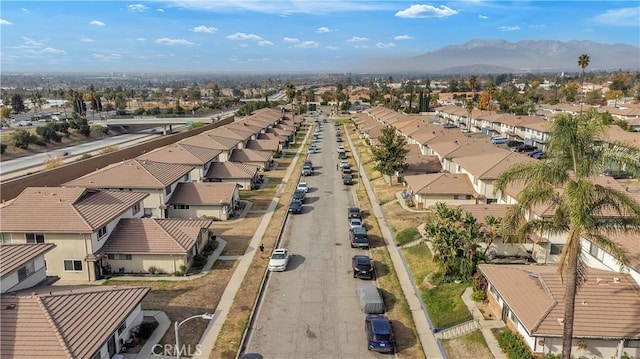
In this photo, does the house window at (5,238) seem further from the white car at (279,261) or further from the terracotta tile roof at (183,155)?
the terracotta tile roof at (183,155)

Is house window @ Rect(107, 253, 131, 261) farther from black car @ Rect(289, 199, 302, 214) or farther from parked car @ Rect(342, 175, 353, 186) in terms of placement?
parked car @ Rect(342, 175, 353, 186)

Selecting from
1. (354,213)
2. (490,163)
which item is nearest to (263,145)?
(354,213)

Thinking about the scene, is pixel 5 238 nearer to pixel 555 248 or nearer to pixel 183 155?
pixel 183 155

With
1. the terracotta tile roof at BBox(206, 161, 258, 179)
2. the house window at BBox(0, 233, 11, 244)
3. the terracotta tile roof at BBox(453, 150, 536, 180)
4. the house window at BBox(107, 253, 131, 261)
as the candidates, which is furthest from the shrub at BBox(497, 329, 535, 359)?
the terracotta tile roof at BBox(206, 161, 258, 179)

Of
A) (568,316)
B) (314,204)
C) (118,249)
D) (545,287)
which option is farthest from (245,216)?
(568,316)

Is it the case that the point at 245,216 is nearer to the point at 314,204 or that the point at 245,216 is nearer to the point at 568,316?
the point at 314,204

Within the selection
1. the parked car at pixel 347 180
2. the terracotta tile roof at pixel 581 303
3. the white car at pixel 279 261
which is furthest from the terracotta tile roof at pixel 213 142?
the terracotta tile roof at pixel 581 303
